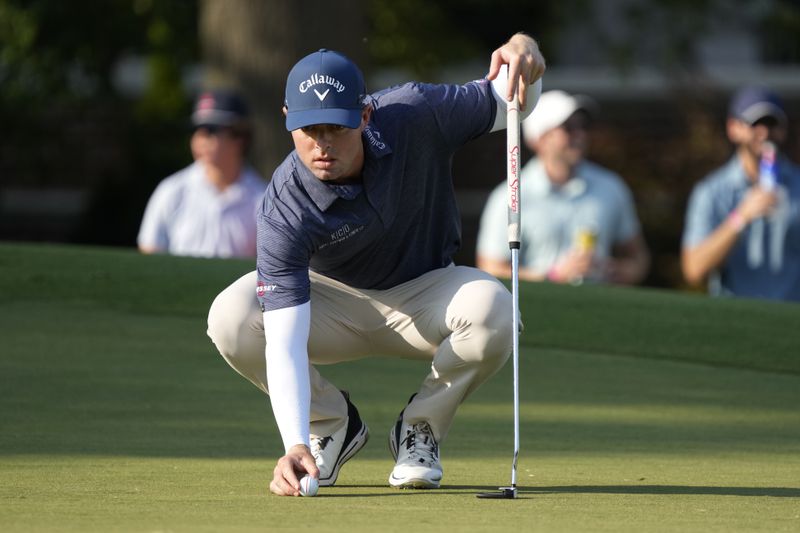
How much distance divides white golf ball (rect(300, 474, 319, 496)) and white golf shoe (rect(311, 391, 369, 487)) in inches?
15.8

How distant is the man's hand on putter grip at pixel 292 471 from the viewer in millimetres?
4383

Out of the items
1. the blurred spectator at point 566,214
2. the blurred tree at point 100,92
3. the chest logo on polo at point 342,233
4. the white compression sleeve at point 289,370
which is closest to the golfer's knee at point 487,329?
the chest logo on polo at point 342,233

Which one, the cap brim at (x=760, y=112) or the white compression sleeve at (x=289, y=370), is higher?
the cap brim at (x=760, y=112)

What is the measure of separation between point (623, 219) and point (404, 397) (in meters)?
3.66

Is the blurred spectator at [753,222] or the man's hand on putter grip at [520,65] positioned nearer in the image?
the man's hand on putter grip at [520,65]

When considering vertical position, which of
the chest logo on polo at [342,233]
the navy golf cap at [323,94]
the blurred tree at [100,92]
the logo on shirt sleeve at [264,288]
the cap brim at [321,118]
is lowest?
the logo on shirt sleeve at [264,288]

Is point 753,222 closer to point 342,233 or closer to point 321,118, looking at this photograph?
point 342,233

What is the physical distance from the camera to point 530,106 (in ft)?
16.6

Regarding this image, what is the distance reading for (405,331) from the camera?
5.19 meters

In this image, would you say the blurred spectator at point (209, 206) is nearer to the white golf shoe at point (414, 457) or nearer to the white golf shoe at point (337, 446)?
the white golf shoe at point (337, 446)

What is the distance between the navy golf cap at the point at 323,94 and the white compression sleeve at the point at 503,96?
64 centimetres

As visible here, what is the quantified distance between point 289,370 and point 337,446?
0.57 metres

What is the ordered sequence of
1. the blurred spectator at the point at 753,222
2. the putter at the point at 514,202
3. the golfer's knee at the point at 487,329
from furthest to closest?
the blurred spectator at the point at 753,222, the golfer's knee at the point at 487,329, the putter at the point at 514,202

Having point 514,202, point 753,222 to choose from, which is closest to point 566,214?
point 753,222
